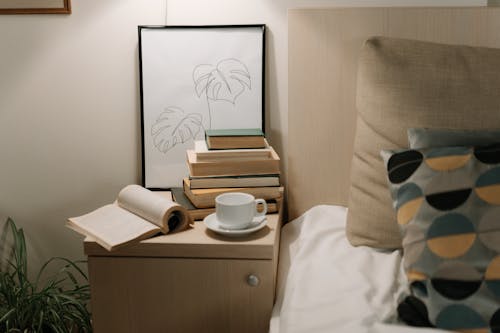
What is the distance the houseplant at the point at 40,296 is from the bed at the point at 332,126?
2.43 feet

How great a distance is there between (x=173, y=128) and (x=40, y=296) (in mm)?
672

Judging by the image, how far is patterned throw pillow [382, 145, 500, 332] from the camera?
1.19m

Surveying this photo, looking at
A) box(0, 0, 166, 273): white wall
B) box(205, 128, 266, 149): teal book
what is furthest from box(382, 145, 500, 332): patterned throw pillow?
box(0, 0, 166, 273): white wall

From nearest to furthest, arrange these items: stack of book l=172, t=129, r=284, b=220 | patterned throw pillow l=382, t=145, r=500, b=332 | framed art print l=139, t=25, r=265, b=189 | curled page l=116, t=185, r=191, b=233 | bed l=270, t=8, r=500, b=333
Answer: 1. patterned throw pillow l=382, t=145, r=500, b=332
2. bed l=270, t=8, r=500, b=333
3. curled page l=116, t=185, r=191, b=233
4. stack of book l=172, t=129, r=284, b=220
5. framed art print l=139, t=25, r=265, b=189

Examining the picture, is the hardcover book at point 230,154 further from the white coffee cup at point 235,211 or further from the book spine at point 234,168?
the white coffee cup at point 235,211

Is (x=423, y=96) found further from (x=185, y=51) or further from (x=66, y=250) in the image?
(x=66, y=250)

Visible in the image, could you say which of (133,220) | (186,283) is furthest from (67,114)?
(186,283)

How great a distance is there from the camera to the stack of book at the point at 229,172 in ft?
5.63

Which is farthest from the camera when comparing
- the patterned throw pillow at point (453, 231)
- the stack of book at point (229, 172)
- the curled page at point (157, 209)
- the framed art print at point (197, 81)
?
the framed art print at point (197, 81)

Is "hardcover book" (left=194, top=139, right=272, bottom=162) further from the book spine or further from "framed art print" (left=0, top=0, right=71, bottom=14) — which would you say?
"framed art print" (left=0, top=0, right=71, bottom=14)

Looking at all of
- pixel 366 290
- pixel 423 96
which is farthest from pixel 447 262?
pixel 423 96

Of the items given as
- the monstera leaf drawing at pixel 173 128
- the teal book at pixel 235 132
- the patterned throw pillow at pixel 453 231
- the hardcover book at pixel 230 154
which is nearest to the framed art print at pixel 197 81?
the monstera leaf drawing at pixel 173 128

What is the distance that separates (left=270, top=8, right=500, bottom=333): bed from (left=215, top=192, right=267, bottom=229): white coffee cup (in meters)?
0.16

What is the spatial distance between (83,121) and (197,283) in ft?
2.51
